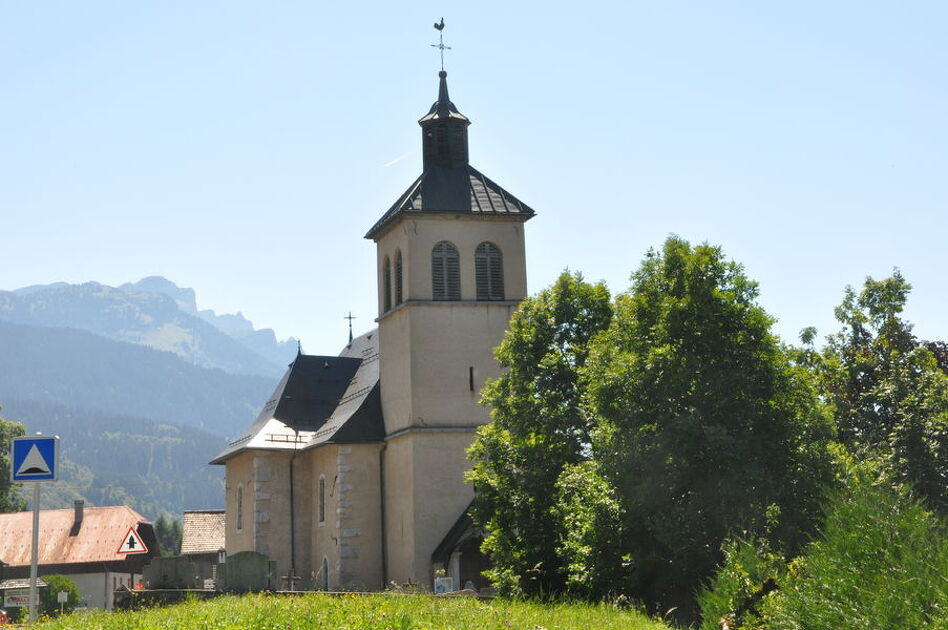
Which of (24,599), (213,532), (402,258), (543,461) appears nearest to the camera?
(24,599)

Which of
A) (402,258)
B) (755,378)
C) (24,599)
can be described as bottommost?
(24,599)

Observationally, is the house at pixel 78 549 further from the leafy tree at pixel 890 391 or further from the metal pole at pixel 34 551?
the metal pole at pixel 34 551

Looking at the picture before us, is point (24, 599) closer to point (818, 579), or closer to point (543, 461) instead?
point (543, 461)

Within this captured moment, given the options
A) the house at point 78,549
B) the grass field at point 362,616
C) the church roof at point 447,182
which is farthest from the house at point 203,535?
the grass field at point 362,616

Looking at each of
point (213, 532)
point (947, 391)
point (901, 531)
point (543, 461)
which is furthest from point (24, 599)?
point (213, 532)

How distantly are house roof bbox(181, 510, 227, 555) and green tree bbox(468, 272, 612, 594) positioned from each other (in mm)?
31885

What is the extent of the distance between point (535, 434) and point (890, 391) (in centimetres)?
1278

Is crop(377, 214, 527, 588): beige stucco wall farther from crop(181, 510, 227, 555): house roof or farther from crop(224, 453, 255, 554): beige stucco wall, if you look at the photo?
crop(181, 510, 227, 555): house roof

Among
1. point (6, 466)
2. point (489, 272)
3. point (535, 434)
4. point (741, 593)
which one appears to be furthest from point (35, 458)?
point (6, 466)

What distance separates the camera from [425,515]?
4094cm

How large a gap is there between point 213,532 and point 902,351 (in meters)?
38.0

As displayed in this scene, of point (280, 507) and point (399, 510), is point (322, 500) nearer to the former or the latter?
point (280, 507)

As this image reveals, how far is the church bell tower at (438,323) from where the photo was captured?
4128 cm

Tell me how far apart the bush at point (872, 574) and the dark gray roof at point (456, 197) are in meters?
28.5
